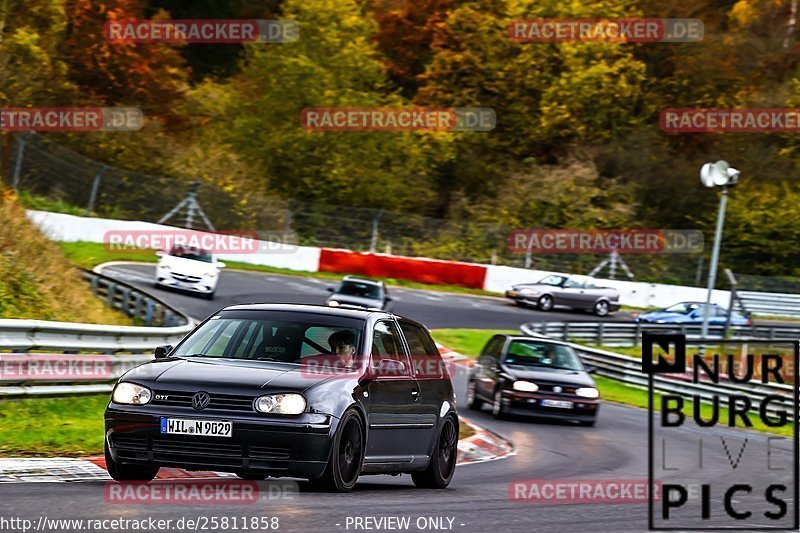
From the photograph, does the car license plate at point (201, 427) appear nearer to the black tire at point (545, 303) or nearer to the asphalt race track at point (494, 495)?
the asphalt race track at point (494, 495)


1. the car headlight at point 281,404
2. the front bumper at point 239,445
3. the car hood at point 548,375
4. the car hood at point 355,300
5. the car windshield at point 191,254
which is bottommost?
the car hood at point 548,375

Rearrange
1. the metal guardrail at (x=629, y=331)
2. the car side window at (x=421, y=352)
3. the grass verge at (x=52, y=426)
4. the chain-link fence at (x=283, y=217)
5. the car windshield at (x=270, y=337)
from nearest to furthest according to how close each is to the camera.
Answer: the car windshield at (x=270, y=337), the car side window at (x=421, y=352), the grass verge at (x=52, y=426), the metal guardrail at (x=629, y=331), the chain-link fence at (x=283, y=217)

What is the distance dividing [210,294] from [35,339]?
19763mm

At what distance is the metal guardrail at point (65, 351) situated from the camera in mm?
13977

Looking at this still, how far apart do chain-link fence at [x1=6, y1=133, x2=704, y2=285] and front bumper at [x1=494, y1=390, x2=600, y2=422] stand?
82.1 feet

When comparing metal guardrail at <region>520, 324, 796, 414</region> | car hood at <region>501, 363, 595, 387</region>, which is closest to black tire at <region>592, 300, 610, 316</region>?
metal guardrail at <region>520, 324, 796, 414</region>

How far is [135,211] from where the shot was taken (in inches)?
1742

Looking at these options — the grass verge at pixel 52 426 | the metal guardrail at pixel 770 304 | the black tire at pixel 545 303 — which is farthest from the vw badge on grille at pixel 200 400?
the black tire at pixel 545 303

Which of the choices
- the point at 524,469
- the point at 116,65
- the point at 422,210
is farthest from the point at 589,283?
the point at 524,469

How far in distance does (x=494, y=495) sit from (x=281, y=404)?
8.68ft

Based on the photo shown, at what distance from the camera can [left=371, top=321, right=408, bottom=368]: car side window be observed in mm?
10570

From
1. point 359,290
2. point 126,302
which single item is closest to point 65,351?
point 126,302

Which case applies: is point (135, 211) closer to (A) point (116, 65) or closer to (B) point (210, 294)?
(B) point (210, 294)

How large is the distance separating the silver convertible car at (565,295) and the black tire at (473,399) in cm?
2086
